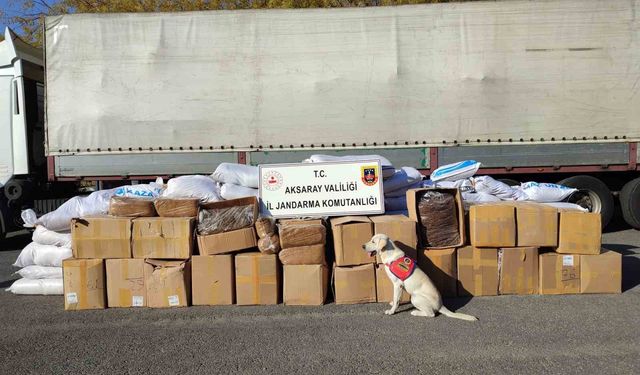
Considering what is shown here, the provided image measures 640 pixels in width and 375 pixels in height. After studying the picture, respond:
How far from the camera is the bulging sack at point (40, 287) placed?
5.39 m

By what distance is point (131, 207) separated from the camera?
5.05m

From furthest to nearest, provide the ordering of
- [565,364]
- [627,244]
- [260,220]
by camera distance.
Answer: [627,244] → [260,220] → [565,364]

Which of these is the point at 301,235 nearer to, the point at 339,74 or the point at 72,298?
the point at 72,298

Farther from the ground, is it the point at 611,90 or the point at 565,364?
the point at 611,90

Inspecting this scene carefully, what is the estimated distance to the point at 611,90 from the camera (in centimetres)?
803

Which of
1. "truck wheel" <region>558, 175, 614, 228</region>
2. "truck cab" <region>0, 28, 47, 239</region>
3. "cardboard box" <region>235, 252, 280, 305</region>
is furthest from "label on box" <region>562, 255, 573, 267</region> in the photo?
"truck cab" <region>0, 28, 47, 239</region>

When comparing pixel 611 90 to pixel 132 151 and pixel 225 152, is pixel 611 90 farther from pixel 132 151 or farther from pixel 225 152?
pixel 132 151

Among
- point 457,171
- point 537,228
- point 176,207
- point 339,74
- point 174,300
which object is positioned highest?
point 339,74

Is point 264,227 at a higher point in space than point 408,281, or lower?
higher

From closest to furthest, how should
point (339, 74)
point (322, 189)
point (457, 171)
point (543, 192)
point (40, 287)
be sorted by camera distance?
point (322, 189) < point (40, 287) < point (457, 171) < point (543, 192) < point (339, 74)

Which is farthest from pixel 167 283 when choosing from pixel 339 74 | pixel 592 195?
pixel 592 195

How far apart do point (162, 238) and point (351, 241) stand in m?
1.88

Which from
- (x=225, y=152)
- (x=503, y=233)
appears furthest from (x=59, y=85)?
(x=503, y=233)

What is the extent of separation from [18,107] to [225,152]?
345cm
